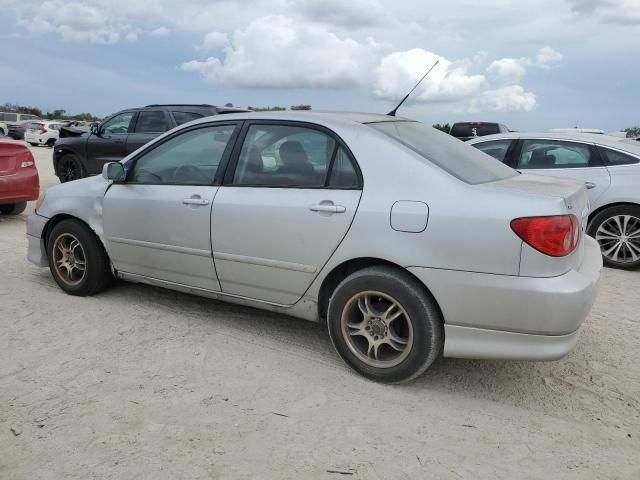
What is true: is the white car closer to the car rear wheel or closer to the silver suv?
the car rear wheel

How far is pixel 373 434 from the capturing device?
287 centimetres

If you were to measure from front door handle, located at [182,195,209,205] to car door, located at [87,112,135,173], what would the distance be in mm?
7340

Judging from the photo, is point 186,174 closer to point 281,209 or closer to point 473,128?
point 281,209

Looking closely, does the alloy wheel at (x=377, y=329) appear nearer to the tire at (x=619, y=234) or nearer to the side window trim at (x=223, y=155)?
the side window trim at (x=223, y=155)

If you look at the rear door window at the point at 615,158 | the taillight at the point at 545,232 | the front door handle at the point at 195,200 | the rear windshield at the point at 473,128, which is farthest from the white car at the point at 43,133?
the taillight at the point at 545,232

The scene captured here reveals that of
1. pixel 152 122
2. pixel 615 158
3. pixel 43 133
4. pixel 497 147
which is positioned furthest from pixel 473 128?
pixel 43 133

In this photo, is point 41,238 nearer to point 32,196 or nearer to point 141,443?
point 141,443

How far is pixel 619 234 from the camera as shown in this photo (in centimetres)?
635

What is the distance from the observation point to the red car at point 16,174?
7.89 metres

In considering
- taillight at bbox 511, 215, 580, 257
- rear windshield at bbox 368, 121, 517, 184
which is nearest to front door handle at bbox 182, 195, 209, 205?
rear windshield at bbox 368, 121, 517, 184

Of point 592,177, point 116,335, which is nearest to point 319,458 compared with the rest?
→ point 116,335

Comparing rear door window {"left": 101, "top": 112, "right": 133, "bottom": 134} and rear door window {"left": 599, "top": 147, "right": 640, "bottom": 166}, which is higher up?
rear door window {"left": 101, "top": 112, "right": 133, "bottom": 134}

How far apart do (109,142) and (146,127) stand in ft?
3.29

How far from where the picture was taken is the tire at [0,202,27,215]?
8.85 metres
